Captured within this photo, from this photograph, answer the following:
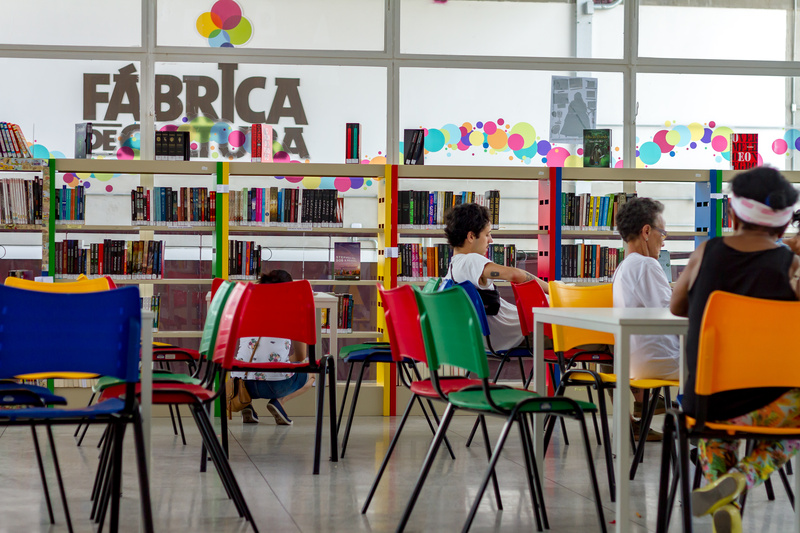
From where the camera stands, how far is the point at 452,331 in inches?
103

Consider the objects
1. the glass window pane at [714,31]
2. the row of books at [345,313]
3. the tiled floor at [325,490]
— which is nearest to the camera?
the tiled floor at [325,490]

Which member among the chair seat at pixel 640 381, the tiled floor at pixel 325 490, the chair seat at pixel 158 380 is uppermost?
the chair seat at pixel 158 380

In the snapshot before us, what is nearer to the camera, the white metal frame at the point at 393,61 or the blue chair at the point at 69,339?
the blue chair at the point at 69,339

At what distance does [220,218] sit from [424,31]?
2085 millimetres

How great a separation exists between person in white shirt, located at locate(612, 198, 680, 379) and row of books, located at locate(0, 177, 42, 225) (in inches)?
142

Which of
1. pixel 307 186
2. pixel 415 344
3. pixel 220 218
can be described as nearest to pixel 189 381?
pixel 415 344

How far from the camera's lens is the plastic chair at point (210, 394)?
2.74m

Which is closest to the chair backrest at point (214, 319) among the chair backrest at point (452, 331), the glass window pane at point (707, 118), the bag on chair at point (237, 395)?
the chair backrest at point (452, 331)

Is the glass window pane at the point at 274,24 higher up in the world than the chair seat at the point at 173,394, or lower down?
higher up

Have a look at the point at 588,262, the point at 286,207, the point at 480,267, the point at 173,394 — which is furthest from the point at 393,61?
the point at 173,394

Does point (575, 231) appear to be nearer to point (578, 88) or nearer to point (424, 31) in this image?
point (578, 88)

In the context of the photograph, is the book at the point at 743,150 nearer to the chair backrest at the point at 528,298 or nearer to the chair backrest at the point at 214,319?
the chair backrest at the point at 528,298

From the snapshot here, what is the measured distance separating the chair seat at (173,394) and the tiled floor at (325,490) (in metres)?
0.46

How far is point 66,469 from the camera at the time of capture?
3846 mm
